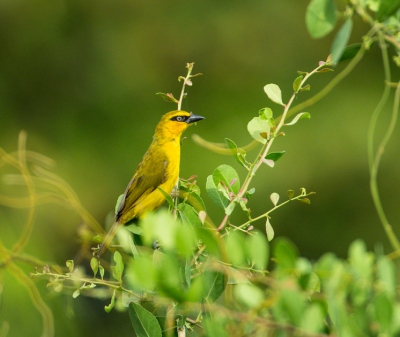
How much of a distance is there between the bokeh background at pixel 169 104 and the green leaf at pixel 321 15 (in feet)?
26.2

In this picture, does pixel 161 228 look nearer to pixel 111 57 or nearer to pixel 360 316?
pixel 360 316

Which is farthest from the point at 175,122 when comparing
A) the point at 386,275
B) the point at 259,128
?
the point at 386,275

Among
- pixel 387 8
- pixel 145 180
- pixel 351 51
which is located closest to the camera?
pixel 387 8

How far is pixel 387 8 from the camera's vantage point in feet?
4.91

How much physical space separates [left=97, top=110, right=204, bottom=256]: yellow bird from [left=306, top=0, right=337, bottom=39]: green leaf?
2.28 metres

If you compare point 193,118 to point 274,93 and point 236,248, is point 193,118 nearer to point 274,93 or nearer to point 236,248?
point 274,93

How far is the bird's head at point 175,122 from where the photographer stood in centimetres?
378

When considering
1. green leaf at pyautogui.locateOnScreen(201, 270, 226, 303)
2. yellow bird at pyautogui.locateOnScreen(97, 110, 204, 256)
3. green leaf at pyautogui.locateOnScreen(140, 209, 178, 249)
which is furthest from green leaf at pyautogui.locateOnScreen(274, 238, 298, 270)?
yellow bird at pyautogui.locateOnScreen(97, 110, 204, 256)

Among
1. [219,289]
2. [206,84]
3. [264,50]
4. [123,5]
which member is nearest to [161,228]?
[219,289]

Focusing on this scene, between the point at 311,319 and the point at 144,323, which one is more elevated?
the point at 311,319

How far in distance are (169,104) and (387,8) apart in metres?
9.86

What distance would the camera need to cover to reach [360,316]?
1.24 meters

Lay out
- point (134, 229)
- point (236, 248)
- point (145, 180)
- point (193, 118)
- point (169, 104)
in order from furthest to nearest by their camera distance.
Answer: point (169, 104), point (145, 180), point (193, 118), point (134, 229), point (236, 248)

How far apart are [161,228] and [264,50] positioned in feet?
37.4
